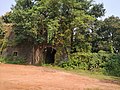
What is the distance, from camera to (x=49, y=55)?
32.5 meters

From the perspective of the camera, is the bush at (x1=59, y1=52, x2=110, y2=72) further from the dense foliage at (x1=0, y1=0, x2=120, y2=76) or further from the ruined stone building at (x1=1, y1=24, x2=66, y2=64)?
the ruined stone building at (x1=1, y1=24, x2=66, y2=64)

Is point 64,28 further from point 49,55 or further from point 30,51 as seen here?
point 49,55

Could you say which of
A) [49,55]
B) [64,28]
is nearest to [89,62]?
[64,28]

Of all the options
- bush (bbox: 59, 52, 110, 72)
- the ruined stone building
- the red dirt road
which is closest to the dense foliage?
bush (bbox: 59, 52, 110, 72)

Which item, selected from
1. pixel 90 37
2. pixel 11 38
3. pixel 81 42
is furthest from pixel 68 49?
pixel 11 38

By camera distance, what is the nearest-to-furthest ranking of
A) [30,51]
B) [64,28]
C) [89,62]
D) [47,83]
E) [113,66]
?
[47,83] < [113,66] < [89,62] < [64,28] < [30,51]

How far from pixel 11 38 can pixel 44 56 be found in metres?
5.22

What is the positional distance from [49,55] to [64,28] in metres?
6.06

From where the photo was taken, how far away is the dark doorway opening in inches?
1228

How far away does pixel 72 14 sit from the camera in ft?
88.9

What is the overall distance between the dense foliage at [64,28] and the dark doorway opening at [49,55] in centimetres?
269

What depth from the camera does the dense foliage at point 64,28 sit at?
2544 cm

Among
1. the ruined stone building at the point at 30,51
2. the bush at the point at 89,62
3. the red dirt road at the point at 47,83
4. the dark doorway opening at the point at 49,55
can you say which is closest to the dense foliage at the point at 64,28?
the bush at the point at 89,62

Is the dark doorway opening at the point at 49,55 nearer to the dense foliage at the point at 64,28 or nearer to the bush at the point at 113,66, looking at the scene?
the dense foliage at the point at 64,28
